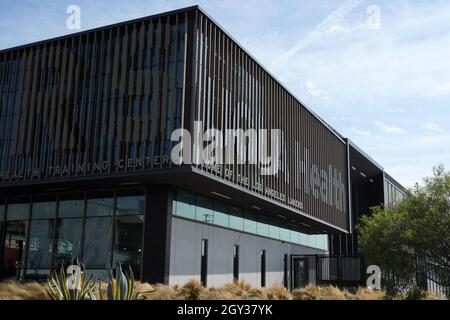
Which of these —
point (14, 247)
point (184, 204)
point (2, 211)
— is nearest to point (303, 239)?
point (184, 204)

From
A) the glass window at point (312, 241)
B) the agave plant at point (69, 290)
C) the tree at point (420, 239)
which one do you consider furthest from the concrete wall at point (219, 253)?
the agave plant at point (69, 290)

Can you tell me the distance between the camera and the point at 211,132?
1151 inches

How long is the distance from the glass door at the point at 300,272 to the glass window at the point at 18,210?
2239cm

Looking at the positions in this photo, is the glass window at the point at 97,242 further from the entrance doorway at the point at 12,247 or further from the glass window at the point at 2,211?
the glass window at the point at 2,211

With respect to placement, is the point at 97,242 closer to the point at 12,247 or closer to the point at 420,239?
the point at 12,247

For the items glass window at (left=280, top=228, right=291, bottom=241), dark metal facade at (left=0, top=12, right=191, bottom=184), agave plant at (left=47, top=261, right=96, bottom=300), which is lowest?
agave plant at (left=47, top=261, right=96, bottom=300)

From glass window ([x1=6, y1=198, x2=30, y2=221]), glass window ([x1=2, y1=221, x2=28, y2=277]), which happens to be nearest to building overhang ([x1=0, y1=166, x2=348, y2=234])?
glass window ([x1=6, y1=198, x2=30, y2=221])

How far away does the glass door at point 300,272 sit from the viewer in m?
45.6

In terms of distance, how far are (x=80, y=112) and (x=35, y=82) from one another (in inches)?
163

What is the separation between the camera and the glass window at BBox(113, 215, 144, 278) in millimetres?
29938

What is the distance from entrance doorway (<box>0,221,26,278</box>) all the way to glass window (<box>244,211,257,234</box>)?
1498 cm

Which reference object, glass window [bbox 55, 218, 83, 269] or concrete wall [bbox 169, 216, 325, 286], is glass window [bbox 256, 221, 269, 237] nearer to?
concrete wall [bbox 169, 216, 325, 286]

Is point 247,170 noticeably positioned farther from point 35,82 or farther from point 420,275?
point 35,82
